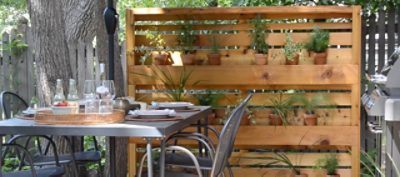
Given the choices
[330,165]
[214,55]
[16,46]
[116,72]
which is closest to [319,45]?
[214,55]

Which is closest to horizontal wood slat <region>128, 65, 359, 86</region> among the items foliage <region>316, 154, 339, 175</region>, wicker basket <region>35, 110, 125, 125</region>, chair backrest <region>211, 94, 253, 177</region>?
foliage <region>316, 154, 339, 175</region>

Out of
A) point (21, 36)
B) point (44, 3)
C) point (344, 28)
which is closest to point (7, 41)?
point (21, 36)

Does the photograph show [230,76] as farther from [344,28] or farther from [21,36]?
[21,36]

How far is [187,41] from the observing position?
161 inches

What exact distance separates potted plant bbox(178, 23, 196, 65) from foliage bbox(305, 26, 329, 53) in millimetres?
867

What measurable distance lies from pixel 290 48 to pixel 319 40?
0.21 meters

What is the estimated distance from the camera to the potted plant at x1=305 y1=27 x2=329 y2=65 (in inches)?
156

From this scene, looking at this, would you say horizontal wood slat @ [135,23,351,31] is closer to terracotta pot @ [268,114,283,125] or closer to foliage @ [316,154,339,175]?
terracotta pot @ [268,114,283,125]

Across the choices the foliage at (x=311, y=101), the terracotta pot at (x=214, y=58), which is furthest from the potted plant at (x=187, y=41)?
the foliage at (x=311, y=101)

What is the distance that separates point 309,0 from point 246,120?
4.02ft

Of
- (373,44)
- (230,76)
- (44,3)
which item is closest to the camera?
(44,3)

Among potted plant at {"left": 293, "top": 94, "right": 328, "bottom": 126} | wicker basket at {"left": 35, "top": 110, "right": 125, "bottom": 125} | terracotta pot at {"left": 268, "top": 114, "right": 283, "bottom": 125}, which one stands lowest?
terracotta pot at {"left": 268, "top": 114, "right": 283, "bottom": 125}

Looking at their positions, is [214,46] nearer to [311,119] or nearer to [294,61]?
[294,61]

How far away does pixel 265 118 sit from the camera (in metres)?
4.11
